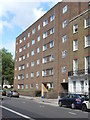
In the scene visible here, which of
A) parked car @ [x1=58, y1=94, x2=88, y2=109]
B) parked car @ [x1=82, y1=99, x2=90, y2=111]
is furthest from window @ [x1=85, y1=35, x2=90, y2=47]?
parked car @ [x1=82, y1=99, x2=90, y2=111]

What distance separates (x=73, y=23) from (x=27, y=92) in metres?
20.2

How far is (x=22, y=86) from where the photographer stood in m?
59.0

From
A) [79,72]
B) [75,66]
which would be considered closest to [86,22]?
[75,66]

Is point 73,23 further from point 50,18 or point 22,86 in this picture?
point 22,86

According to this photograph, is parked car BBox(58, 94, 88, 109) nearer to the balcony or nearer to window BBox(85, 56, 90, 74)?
the balcony

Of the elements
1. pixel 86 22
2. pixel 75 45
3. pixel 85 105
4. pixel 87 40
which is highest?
pixel 86 22

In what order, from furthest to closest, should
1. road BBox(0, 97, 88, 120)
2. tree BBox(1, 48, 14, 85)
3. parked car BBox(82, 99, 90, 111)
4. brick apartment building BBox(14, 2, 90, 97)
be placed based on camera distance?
tree BBox(1, 48, 14, 85), brick apartment building BBox(14, 2, 90, 97), parked car BBox(82, 99, 90, 111), road BBox(0, 97, 88, 120)

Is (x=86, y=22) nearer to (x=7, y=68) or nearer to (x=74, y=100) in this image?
(x=74, y=100)

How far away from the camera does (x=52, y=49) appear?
4325 centimetres

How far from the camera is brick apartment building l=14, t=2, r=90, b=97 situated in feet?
116

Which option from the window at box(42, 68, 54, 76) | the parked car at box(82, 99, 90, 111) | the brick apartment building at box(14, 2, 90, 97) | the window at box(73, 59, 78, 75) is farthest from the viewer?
the window at box(42, 68, 54, 76)

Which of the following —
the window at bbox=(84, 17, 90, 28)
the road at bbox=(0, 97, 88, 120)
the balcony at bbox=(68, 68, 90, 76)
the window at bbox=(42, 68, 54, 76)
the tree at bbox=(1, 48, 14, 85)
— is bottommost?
the road at bbox=(0, 97, 88, 120)

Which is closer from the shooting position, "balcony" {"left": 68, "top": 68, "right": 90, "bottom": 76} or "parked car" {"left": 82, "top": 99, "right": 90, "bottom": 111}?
"parked car" {"left": 82, "top": 99, "right": 90, "bottom": 111}

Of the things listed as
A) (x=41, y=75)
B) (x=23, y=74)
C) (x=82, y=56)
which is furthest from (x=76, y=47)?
(x=23, y=74)
